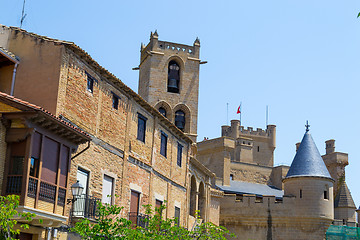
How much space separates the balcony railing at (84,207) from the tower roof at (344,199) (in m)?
36.6

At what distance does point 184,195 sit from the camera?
97.1 ft

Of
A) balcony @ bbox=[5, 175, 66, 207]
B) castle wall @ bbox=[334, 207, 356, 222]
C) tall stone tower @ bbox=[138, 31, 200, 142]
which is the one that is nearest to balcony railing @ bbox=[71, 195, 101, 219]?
balcony @ bbox=[5, 175, 66, 207]

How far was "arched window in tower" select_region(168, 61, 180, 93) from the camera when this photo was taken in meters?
53.2

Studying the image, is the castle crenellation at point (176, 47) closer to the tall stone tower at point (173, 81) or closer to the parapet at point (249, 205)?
the tall stone tower at point (173, 81)

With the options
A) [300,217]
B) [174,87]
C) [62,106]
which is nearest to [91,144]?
[62,106]

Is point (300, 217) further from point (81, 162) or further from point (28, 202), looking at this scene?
point (28, 202)

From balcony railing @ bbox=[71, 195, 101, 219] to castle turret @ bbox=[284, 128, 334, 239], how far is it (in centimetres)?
2278

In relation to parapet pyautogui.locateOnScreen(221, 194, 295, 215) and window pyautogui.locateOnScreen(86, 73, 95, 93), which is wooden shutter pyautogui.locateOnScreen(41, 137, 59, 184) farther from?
parapet pyautogui.locateOnScreen(221, 194, 295, 215)

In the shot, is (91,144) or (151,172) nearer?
(91,144)

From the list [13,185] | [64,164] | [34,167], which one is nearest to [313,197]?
[64,164]

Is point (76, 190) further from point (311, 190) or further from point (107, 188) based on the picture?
point (311, 190)

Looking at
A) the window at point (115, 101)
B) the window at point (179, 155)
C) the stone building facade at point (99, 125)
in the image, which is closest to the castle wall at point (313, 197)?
the stone building facade at point (99, 125)

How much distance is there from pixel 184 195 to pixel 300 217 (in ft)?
42.2

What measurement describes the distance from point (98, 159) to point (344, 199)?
36.1 metres
